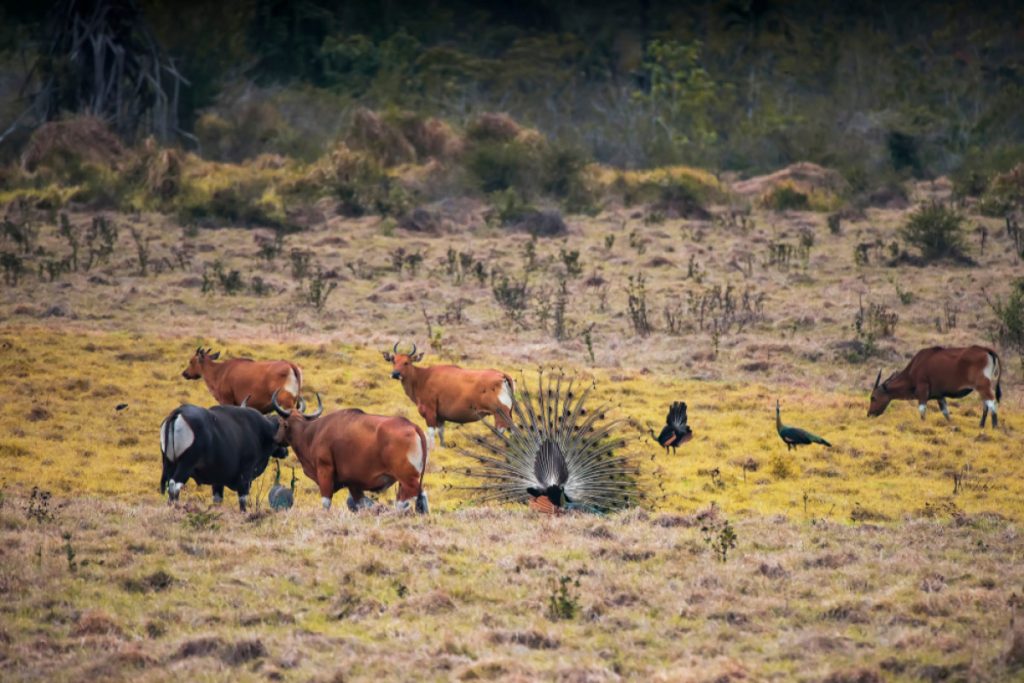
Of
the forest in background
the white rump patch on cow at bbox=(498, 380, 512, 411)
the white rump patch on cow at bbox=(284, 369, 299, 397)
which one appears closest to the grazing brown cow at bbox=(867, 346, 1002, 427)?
the white rump patch on cow at bbox=(498, 380, 512, 411)

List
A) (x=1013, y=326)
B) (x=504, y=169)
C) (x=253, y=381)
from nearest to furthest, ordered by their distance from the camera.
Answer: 1. (x=253, y=381)
2. (x=1013, y=326)
3. (x=504, y=169)

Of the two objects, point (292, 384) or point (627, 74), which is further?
point (627, 74)

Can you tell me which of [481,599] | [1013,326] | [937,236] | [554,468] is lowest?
[481,599]

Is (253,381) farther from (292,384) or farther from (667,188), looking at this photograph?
(667,188)

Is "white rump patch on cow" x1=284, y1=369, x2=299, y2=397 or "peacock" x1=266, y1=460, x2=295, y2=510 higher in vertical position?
"white rump patch on cow" x1=284, y1=369, x2=299, y2=397

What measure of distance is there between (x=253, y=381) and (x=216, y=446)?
447 cm

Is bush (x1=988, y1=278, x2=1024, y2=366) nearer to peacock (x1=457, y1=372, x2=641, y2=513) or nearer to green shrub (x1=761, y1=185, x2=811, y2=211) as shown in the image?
peacock (x1=457, y1=372, x2=641, y2=513)

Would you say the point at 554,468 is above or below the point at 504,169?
below

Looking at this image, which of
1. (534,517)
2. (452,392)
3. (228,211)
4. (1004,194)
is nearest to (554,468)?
(534,517)

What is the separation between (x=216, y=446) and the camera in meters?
12.1

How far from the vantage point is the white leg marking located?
1633cm

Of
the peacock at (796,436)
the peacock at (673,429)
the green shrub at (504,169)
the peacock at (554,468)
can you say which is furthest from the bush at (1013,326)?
the green shrub at (504,169)

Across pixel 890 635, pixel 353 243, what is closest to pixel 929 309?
pixel 353 243

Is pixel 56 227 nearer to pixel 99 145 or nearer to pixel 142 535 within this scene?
pixel 99 145
